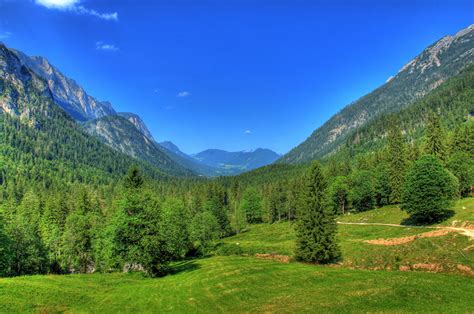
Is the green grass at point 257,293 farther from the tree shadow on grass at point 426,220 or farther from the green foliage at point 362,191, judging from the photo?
the green foliage at point 362,191

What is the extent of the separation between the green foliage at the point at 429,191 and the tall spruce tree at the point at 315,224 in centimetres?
2727

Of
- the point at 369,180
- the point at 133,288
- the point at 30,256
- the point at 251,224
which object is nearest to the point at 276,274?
the point at 133,288

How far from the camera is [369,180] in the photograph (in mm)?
114188

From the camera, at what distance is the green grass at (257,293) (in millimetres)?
24720

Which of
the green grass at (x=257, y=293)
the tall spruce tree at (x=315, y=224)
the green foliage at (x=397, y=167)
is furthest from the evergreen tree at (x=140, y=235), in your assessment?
the green foliage at (x=397, y=167)

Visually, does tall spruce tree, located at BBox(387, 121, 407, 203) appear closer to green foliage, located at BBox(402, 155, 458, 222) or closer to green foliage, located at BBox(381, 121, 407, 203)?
green foliage, located at BBox(381, 121, 407, 203)

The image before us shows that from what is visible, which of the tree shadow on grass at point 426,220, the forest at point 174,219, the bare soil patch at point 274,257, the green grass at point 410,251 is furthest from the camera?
the tree shadow on grass at point 426,220

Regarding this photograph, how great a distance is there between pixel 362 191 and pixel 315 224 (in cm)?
7193

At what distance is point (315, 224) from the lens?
50.6m

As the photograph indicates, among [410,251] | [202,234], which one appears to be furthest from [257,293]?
[202,234]

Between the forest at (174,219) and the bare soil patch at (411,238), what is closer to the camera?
the forest at (174,219)

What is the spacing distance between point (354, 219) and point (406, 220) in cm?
2808

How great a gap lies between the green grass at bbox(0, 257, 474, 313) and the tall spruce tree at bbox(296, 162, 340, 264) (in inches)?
Answer: 347

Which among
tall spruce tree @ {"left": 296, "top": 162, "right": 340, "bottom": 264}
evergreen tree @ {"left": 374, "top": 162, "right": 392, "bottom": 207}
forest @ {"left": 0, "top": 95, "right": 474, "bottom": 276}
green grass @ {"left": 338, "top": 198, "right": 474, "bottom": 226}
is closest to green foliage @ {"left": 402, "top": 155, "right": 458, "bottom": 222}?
forest @ {"left": 0, "top": 95, "right": 474, "bottom": 276}
